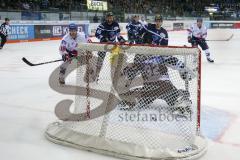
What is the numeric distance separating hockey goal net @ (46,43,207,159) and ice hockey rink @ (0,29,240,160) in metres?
0.15

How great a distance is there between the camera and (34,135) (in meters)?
3.83

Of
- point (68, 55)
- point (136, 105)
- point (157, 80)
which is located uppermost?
point (68, 55)

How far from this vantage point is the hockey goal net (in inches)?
134

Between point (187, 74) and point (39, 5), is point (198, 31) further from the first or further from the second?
point (39, 5)

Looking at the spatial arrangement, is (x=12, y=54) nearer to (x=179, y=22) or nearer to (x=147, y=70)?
(x=147, y=70)

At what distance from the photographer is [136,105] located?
163 inches

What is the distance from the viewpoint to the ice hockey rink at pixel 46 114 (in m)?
3.36

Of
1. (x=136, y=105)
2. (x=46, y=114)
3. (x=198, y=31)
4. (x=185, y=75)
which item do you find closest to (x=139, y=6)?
(x=198, y=31)

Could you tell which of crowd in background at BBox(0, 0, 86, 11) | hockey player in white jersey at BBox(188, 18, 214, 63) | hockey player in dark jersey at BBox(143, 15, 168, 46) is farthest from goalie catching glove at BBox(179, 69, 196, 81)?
crowd in background at BBox(0, 0, 86, 11)

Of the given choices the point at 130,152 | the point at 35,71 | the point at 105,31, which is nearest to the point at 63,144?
the point at 130,152

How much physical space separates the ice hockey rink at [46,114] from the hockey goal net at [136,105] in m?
0.15

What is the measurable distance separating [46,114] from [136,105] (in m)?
1.14

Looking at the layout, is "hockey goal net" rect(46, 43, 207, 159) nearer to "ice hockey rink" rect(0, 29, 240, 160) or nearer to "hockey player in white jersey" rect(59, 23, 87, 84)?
"ice hockey rink" rect(0, 29, 240, 160)

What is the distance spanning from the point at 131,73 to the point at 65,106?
127cm
